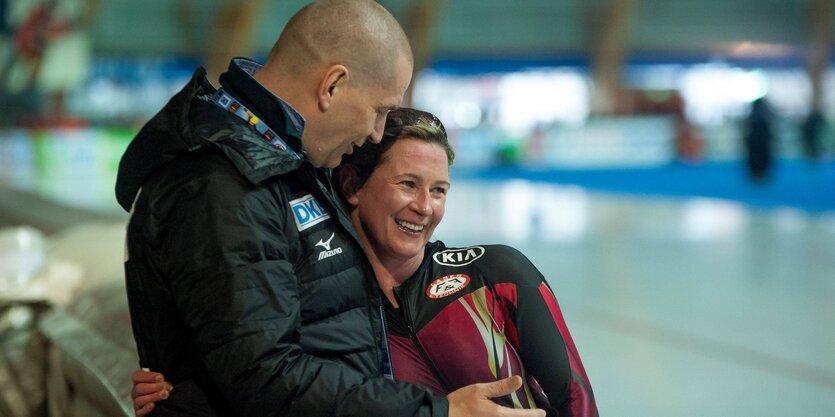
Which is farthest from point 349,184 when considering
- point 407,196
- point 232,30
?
point 232,30

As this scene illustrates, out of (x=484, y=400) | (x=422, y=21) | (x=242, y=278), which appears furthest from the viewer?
(x=422, y=21)

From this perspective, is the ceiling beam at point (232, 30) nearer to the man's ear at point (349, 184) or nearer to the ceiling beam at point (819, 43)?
the ceiling beam at point (819, 43)

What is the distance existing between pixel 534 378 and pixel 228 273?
0.69m

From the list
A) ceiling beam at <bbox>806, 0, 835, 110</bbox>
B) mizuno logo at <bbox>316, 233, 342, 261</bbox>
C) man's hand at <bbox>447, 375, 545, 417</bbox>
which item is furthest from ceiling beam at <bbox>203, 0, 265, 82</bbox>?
man's hand at <bbox>447, 375, 545, 417</bbox>

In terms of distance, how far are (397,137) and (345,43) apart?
28 centimetres

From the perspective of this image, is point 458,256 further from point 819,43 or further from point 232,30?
point 819,43

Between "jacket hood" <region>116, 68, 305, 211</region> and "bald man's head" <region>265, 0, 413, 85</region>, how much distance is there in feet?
0.51

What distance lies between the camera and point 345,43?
5.44 feet

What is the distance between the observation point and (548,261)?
657 centimetres

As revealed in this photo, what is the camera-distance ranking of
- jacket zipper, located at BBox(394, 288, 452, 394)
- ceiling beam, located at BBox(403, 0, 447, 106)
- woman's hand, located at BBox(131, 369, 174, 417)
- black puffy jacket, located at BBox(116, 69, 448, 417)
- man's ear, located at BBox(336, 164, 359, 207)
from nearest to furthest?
black puffy jacket, located at BBox(116, 69, 448, 417) → woman's hand, located at BBox(131, 369, 174, 417) → jacket zipper, located at BBox(394, 288, 452, 394) → man's ear, located at BBox(336, 164, 359, 207) → ceiling beam, located at BBox(403, 0, 447, 106)

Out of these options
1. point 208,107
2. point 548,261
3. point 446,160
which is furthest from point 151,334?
point 548,261

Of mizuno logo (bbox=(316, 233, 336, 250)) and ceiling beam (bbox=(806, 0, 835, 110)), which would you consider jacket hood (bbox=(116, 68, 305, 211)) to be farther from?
ceiling beam (bbox=(806, 0, 835, 110))

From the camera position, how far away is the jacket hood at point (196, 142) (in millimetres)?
1546

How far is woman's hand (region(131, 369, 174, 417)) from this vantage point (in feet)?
5.64
